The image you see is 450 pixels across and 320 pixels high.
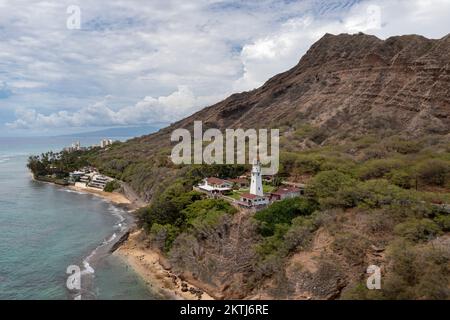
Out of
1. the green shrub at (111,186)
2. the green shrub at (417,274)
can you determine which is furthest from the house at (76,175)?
the green shrub at (417,274)

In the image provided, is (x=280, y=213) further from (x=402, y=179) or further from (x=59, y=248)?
(x=59, y=248)

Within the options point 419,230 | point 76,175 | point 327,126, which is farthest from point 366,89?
point 76,175

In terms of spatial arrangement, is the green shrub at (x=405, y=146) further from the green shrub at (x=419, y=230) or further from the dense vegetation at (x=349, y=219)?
the green shrub at (x=419, y=230)

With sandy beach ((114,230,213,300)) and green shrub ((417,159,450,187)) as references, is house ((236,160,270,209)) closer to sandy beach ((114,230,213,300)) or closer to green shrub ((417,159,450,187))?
sandy beach ((114,230,213,300))

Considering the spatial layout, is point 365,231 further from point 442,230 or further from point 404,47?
point 404,47

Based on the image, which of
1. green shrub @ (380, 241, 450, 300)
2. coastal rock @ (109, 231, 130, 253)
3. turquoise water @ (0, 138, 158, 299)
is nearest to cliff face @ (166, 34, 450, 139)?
coastal rock @ (109, 231, 130, 253)

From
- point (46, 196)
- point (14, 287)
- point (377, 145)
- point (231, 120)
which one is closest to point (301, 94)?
point (231, 120)
